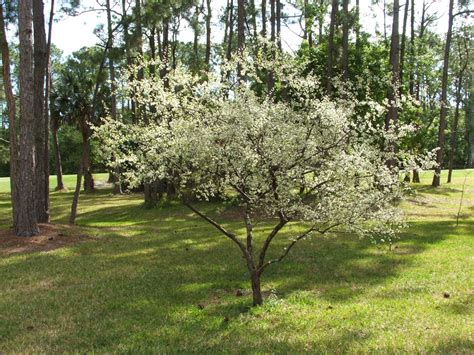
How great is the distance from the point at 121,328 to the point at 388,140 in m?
5.01

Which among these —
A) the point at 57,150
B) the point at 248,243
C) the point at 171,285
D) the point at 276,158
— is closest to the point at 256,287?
the point at 248,243

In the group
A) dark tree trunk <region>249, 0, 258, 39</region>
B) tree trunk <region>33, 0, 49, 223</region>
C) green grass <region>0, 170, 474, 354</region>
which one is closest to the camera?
green grass <region>0, 170, 474, 354</region>

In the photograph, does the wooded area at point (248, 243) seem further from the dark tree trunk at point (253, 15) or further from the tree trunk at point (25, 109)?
the dark tree trunk at point (253, 15)

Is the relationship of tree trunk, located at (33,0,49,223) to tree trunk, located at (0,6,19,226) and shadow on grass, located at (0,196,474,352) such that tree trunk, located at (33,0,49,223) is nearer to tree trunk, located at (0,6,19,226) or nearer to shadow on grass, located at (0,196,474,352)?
tree trunk, located at (0,6,19,226)

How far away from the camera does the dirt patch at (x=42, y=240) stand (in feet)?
40.7

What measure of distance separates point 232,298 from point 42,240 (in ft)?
25.4

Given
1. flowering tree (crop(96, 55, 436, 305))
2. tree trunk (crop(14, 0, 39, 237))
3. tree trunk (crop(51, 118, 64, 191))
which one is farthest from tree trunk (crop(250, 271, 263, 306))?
tree trunk (crop(51, 118, 64, 191))

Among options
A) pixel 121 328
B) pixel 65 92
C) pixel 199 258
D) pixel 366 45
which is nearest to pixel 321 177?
pixel 121 328

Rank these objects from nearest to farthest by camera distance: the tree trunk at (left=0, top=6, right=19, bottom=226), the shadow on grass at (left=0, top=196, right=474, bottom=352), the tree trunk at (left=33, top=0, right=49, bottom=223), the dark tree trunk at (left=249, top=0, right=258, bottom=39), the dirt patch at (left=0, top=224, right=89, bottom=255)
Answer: the shadow on grass at (left=0, top=196, right=474, bottom=352) → the dirt patch at (left=0, top=224, right=89, bottom=255) → the tree trunk at (left=0, top=6, right=19, bottom=226) → the tree trunk at (left=33, top=0, right=49, bottom=223) → the dark tree trunk at (left=249, top=0, right=258, bottom=39)

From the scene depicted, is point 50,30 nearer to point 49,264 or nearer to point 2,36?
point 2,36

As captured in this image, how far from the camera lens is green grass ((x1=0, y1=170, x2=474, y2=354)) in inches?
233

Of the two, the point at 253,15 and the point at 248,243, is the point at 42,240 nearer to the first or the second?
the point at 248,243

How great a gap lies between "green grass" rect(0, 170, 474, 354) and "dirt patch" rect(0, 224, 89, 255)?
590 millimetres

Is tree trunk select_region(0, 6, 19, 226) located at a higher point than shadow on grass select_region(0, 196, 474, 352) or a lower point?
higher
